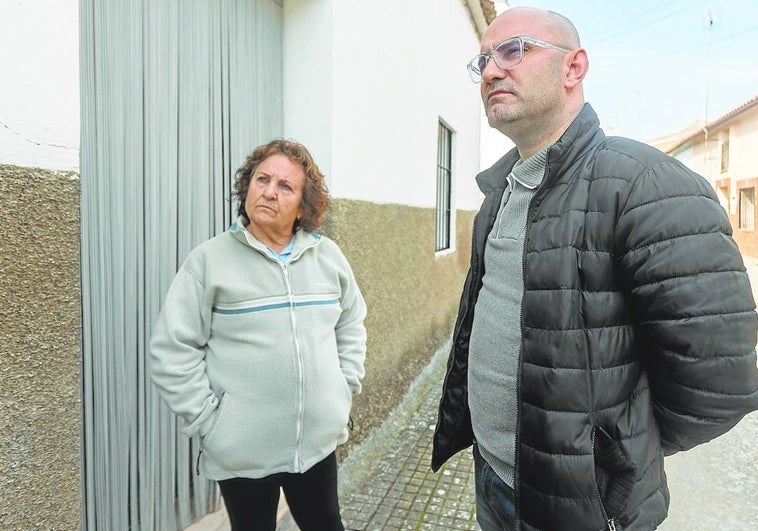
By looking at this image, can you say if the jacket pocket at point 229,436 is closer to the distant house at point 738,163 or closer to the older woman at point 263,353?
the older woman at point 263,353

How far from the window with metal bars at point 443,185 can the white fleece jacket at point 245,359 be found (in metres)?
4.54

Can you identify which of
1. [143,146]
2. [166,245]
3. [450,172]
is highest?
[450,172]

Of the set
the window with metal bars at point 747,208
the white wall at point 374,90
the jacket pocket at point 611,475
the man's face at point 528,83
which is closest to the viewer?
the jacket pocket at point 611,475

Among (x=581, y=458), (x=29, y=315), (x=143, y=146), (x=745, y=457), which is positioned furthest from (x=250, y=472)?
(x=745, y=457)

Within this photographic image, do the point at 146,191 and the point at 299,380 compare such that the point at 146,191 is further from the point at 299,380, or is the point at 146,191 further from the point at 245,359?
the point at 299,380

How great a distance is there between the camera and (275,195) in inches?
81.3

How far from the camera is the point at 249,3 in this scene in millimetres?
2939

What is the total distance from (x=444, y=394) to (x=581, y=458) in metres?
0.66

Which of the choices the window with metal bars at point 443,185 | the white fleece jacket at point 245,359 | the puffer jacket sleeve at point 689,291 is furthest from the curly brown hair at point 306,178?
the window with metal bars at point 443,185

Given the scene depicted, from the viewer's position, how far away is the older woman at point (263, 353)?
1.91 meters

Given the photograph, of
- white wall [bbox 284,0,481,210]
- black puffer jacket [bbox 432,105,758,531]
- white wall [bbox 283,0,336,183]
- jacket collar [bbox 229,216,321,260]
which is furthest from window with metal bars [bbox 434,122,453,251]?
black puffer jacket [bbox 432,105,758,531]

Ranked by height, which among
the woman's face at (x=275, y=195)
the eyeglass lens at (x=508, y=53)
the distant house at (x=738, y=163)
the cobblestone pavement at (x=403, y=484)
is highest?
the distant house at (x=738, y=163)

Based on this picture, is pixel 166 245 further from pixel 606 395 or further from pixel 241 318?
pixel 606 395

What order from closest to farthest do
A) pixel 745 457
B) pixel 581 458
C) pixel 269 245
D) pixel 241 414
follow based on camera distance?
pixel 581 458, pixel 241 414, pixel 269 245, pixel 745 457
